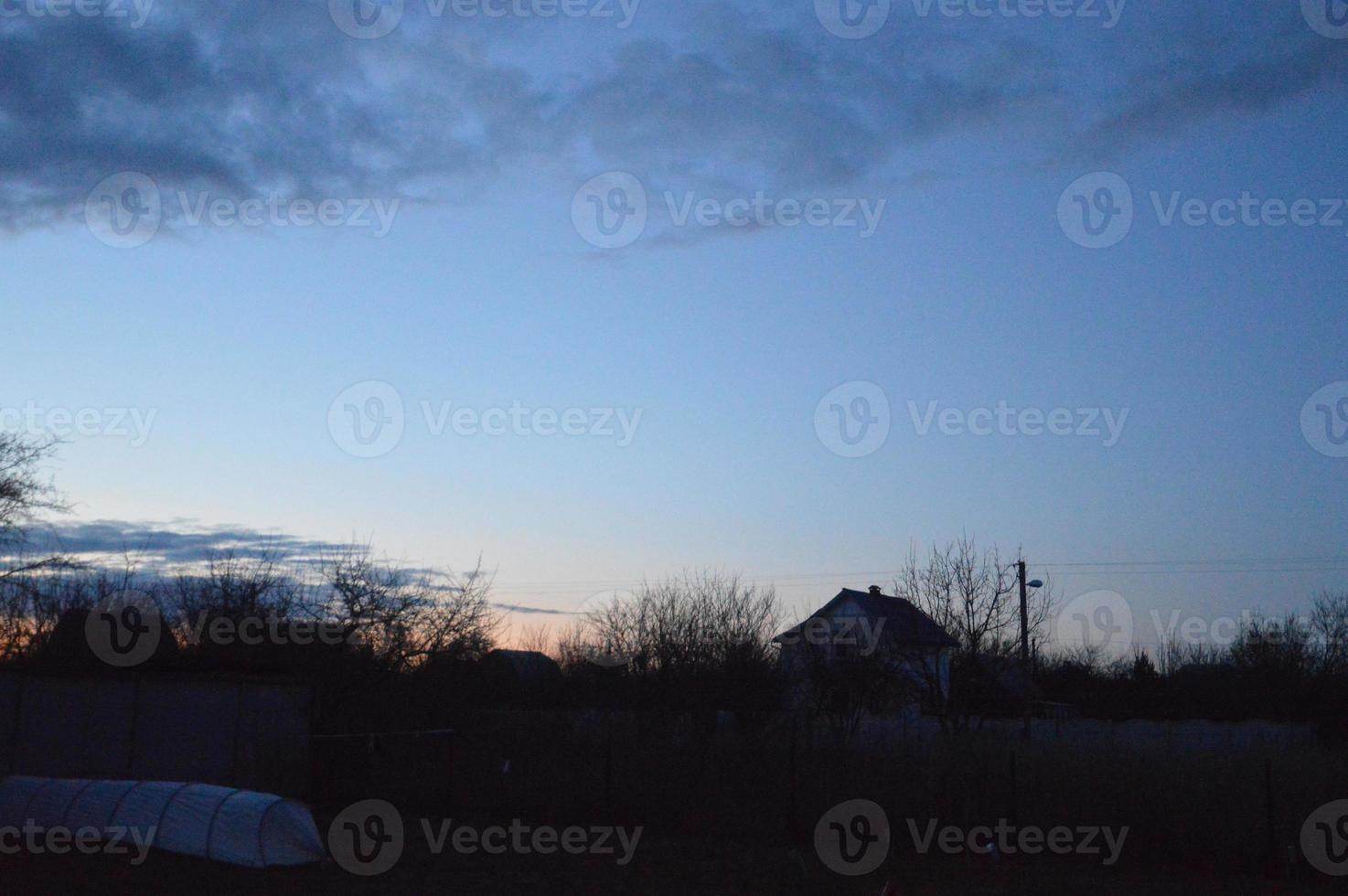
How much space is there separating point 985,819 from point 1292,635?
3815 cm

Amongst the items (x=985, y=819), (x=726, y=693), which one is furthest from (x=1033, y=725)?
(x=985, y=819)

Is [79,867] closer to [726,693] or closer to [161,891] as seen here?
[161,891]

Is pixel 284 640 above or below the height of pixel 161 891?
above

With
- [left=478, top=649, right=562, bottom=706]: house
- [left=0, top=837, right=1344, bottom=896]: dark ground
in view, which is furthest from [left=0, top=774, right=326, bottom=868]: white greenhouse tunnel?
[left=478, top=649, right=562, bottom=706]: house

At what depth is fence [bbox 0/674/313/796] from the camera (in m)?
19.9

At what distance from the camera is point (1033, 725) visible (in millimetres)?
29109

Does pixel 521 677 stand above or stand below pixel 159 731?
above

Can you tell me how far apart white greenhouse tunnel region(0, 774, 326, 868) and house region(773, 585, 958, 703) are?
50.3 ft

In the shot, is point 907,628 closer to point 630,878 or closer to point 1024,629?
point 1024,629

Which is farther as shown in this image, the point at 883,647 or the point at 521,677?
the point at 521,677

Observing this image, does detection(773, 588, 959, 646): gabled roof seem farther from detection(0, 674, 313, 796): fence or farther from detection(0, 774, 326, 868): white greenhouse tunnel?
detection(0, 774, 326, 868): white greenhouse tunnel

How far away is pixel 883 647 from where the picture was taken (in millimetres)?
26703

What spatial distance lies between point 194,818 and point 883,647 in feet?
56.3

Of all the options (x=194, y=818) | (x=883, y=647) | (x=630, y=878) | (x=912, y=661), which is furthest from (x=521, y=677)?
(x=630, y=878)
